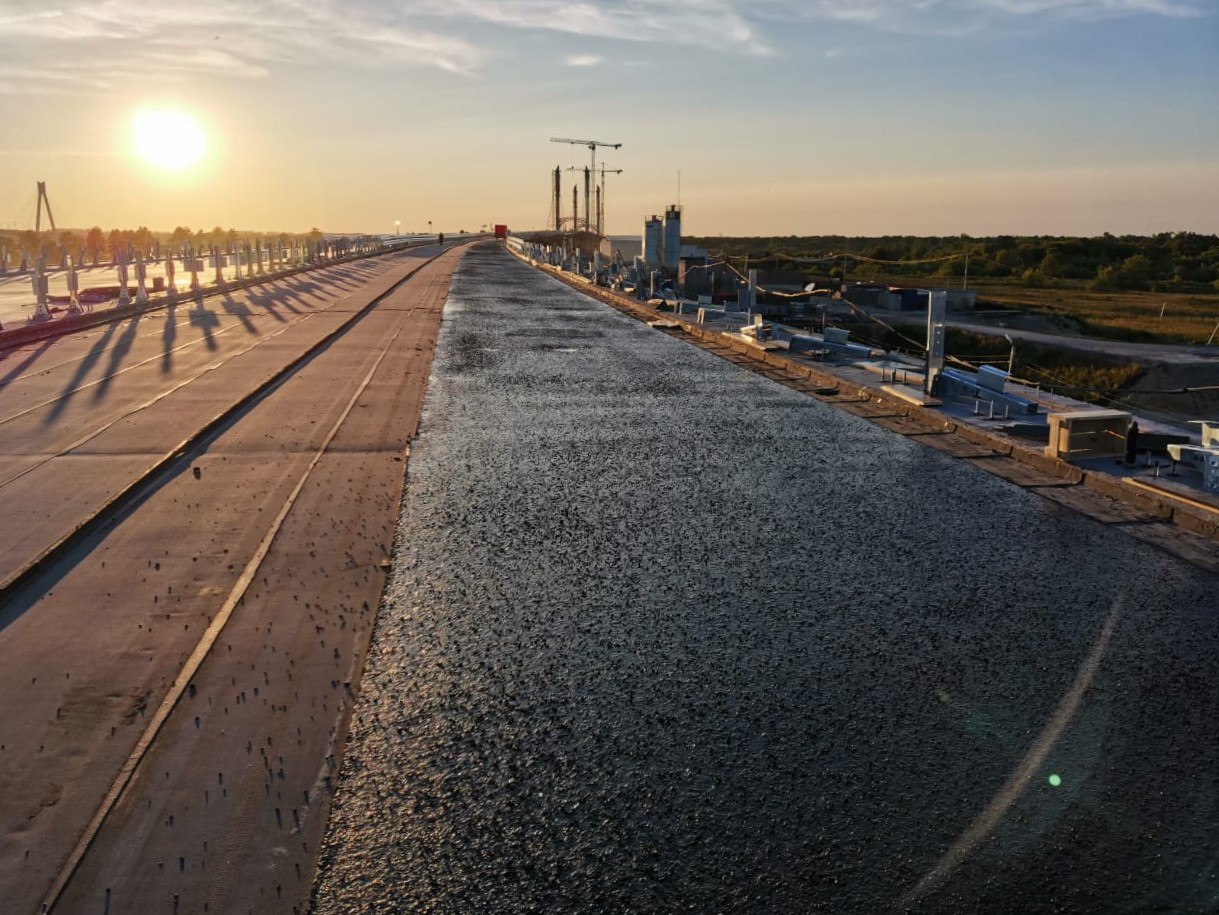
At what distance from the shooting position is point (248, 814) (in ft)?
16.1

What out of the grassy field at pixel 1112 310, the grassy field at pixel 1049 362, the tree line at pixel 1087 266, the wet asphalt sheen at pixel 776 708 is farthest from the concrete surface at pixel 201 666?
the tree line at pixel 1087 266

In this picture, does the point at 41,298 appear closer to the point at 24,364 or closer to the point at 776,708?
the point at 24,364

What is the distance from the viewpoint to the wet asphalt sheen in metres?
4.57

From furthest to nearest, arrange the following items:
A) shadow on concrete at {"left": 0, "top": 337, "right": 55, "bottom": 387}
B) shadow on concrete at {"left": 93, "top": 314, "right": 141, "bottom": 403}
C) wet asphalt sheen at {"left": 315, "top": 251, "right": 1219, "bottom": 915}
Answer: shadow on concrete at {"left": 0, "top": 337, "right": 55, "bottom": 387}
shadow on concrete at {"left": 93, "top": 314, "right": 141, "bottom": 403}
wet asphalt sheen at {"left": 315, "top": 251, "right": 1219, "bottom": 915}

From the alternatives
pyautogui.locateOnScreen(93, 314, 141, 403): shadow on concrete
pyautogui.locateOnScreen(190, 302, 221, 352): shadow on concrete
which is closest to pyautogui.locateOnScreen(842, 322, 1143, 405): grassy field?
pyautogui.locateOnScreen(190, 302, 221, 352): shadow on concrete

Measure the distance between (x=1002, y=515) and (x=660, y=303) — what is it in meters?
27.7

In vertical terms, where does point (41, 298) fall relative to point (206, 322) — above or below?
above

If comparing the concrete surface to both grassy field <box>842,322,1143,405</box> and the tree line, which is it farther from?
the tree line

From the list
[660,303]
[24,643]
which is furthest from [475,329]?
[24,643]

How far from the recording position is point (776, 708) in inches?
239

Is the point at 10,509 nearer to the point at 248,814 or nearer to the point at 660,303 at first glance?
the point at 248,814

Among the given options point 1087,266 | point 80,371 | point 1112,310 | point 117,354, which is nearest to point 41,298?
point 117,354

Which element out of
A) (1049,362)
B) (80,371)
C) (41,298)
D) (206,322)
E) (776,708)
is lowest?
(1049,362)

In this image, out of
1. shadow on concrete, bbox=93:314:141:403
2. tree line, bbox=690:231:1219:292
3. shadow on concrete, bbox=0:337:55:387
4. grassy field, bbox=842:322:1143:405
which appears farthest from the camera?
tree line, bbox=690:231:1219:292
